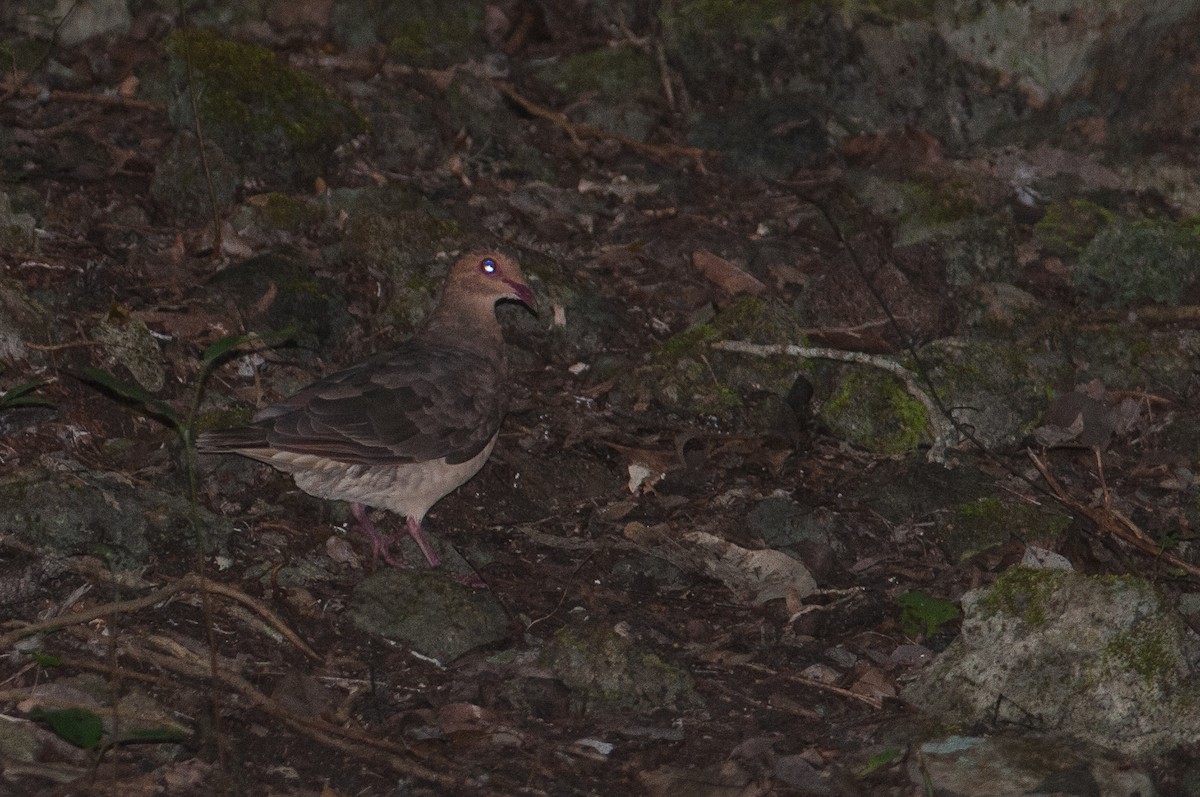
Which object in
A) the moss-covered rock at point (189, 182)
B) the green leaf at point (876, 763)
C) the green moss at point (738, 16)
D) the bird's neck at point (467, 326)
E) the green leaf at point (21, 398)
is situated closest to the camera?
the green leaf at point (876, 763)

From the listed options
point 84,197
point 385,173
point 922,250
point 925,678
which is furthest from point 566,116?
point 925,678

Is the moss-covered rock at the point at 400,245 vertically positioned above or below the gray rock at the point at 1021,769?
below

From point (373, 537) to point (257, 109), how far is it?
3983 mm

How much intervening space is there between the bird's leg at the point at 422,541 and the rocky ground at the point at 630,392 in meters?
0.10

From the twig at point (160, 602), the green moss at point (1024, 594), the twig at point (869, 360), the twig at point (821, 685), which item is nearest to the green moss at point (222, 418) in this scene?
the twig at point (160, 602)

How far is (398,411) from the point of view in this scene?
24.6ft

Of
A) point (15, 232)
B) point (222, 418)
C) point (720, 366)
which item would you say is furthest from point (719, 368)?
point (15, 232)

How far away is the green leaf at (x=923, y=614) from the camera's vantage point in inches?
278

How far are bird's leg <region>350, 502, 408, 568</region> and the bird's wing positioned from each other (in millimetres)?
470

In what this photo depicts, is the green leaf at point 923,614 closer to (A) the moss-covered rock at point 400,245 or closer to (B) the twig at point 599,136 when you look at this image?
(A) the moss-covered rock at point 400,245

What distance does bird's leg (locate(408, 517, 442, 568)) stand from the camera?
7535 mm

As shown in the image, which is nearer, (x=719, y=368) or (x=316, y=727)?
(x=316, y=727)

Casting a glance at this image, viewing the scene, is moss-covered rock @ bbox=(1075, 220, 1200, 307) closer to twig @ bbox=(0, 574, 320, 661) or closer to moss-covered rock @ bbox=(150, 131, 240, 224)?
moss-covered rock @ bbox=(150, 131, 240, 224)

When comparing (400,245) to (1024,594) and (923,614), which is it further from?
(1024,594)
